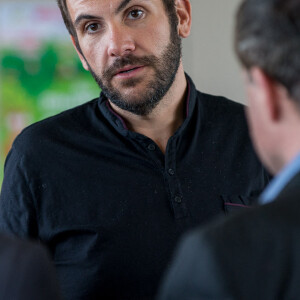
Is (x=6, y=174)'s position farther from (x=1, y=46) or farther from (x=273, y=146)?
(x=1, y=46)

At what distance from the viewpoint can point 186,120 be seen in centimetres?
169

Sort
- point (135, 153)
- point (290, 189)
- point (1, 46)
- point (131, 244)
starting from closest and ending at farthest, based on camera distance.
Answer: point (290, 189) < point (131, 244) < point (135, 153) < point (1, 46)

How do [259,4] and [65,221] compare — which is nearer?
[259,4]

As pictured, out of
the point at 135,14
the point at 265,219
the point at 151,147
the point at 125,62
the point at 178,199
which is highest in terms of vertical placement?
the point at 135,14

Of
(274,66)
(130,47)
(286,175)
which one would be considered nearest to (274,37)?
(274,66)

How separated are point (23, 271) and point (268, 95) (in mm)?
429

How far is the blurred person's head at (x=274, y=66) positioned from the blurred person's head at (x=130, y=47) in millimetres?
695

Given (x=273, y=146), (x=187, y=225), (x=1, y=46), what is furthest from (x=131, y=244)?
(x=1, y=46)

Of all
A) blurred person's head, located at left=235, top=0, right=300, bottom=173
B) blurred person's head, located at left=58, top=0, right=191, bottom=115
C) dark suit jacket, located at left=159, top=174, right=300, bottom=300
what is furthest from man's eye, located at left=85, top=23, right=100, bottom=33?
dark suit jacket, located at left=159, top=174, right=300, bottom=300

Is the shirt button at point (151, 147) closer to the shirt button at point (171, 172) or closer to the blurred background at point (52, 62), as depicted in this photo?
the shirt button at point (171, 172)

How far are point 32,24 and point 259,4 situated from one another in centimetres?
248

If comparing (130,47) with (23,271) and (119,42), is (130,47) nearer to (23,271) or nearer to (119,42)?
(119,42)

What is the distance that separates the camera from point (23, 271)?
36.2 inches

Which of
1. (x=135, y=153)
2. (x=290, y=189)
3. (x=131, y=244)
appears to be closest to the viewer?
(x=290, y=189)
